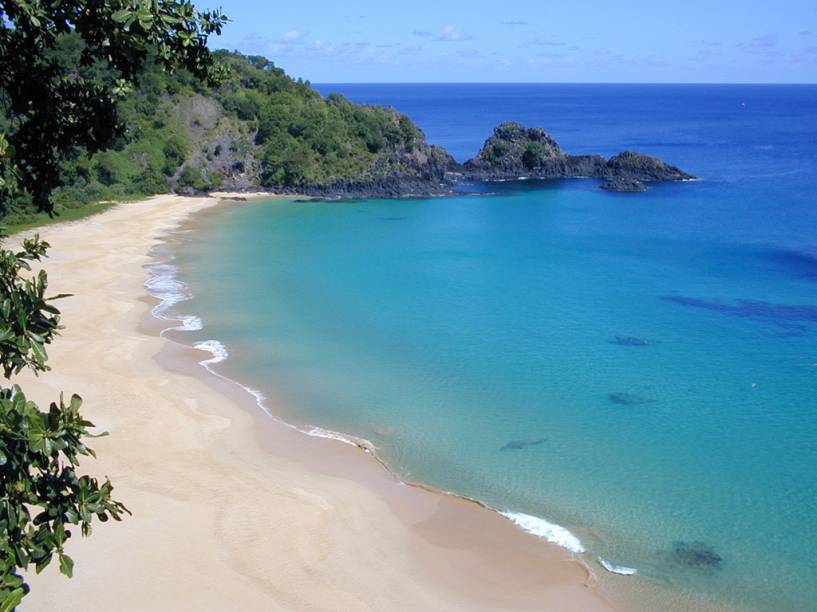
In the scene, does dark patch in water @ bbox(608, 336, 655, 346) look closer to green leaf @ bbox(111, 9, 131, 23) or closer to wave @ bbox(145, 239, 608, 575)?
wave @ bbox(145, 239, 608, 575)

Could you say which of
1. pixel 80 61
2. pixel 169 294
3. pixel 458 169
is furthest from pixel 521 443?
pixel 458 169

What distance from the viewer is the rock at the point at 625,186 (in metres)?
62.4

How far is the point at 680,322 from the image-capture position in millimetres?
29016

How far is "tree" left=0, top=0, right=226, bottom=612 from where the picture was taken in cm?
554

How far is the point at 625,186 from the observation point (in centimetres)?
6269

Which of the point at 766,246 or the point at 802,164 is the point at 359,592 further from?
the point at 802,164

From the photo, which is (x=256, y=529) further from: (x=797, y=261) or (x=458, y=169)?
(x=458, y=169)

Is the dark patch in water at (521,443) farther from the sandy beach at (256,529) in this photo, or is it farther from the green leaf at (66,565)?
the green leaf at (66,565)

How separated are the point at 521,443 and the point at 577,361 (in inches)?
253

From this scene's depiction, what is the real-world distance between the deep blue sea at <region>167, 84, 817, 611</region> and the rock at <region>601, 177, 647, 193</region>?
29.8 feet

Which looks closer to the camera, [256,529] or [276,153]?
[256,529]

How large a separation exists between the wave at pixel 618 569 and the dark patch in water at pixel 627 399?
769 centimetres

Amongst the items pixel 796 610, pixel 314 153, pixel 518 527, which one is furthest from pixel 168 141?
pixel 796 610

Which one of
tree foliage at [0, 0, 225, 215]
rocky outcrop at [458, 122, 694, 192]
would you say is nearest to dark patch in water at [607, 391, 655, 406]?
tree foliage at [0, 0, 225, 215]
